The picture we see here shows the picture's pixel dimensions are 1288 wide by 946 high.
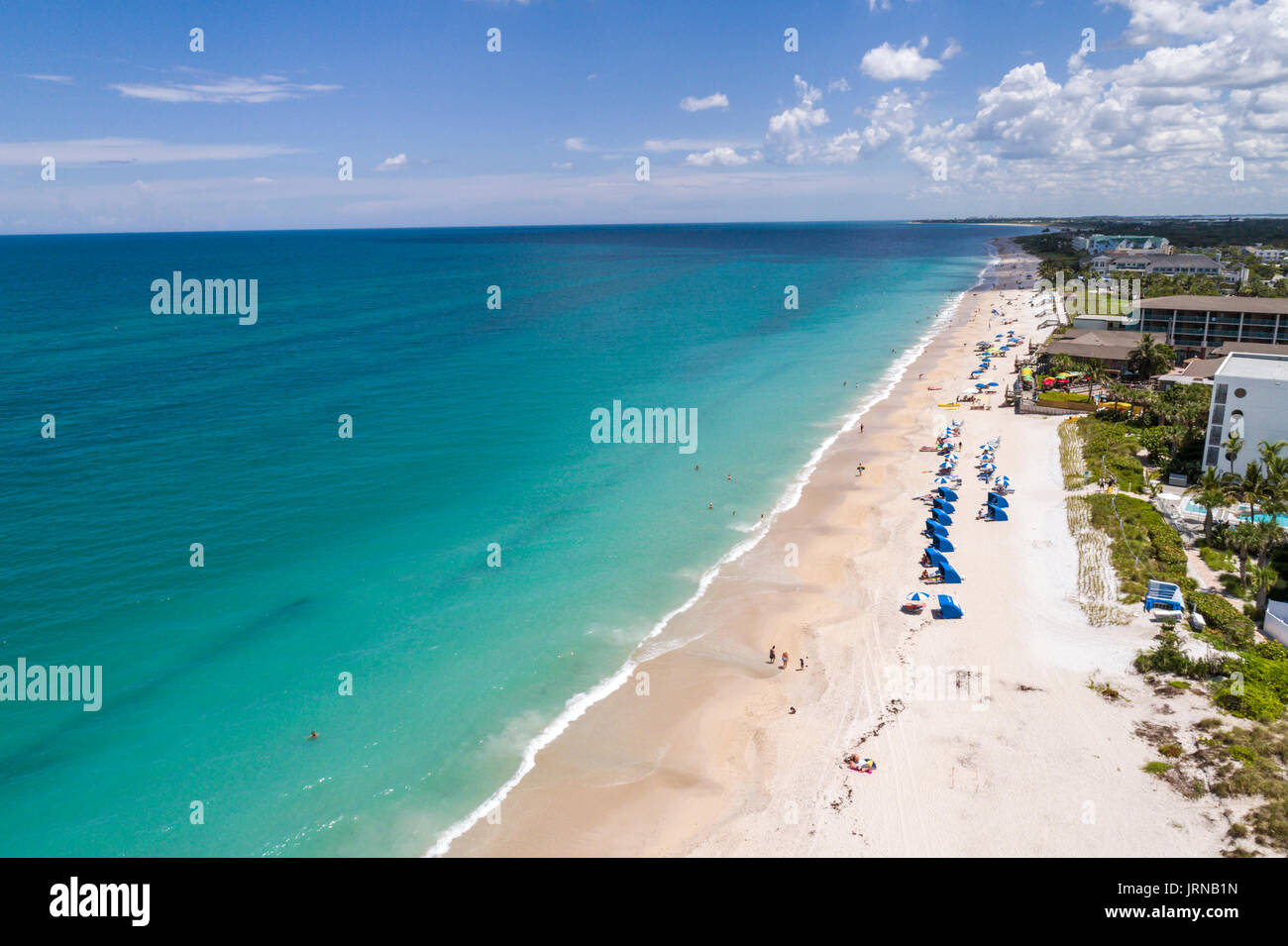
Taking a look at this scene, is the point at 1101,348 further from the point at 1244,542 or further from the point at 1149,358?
the point at 1244,542

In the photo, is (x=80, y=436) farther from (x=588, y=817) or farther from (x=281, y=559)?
(x=588, y=817)

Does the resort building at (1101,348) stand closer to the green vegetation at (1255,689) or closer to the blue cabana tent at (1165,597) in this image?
the blue cabana tent at (1165,597)

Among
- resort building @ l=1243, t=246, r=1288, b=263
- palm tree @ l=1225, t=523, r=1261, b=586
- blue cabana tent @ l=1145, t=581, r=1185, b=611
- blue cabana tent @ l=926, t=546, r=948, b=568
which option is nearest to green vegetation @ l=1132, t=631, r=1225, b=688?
blue cabana tent @ l=1145, t=581, r=1185, b=611

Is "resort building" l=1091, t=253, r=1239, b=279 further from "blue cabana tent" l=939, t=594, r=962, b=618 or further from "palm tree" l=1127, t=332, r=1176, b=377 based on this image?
"blue cabana tent" l=939, t=594, r=962, b=618

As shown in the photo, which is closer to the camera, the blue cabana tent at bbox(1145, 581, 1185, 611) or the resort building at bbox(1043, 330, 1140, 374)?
the blue cabana tent at bbox(1145, 581, 1185, 611)

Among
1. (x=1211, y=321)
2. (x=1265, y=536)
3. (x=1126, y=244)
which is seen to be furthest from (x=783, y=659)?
(x=1126, y=244)

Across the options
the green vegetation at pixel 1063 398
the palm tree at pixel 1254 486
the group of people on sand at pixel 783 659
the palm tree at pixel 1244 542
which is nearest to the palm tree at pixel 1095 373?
the green vegetation at pixel 1063 398
